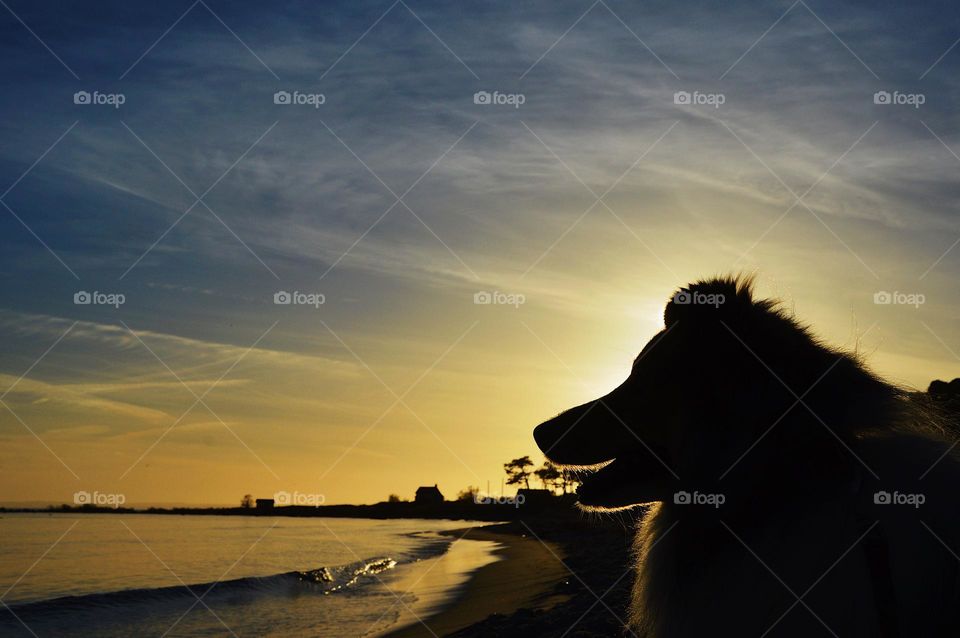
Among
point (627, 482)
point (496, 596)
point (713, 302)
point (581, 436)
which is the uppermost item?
point (713, 302)

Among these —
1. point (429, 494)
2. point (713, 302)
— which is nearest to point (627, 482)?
point (713, 302)

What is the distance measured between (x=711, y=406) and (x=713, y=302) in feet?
1.41

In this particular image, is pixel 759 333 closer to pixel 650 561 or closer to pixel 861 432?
pixel 861 432

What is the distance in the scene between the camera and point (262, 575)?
912 inches

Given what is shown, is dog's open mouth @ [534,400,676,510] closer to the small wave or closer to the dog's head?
the dog's head

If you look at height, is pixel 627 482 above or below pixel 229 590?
above

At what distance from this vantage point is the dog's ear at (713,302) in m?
2.96

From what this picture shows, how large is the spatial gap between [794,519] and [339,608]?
15.1m

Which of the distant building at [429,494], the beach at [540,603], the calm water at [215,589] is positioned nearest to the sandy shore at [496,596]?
the beach at [540,603]

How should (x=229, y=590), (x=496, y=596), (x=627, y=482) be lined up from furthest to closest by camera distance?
(x=229, y=590), (x=496, y=596), (x=627, y=482)

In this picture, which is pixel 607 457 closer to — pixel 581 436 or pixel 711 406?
pixel 581 436

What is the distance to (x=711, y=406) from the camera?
9.44 feet

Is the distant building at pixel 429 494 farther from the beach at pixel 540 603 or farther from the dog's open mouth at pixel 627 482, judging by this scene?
the dog's open mouth at pixel 627 482

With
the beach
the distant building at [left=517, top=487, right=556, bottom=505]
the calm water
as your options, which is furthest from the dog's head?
the distant building at [left=517, top=487, right=556, bottom=505]
